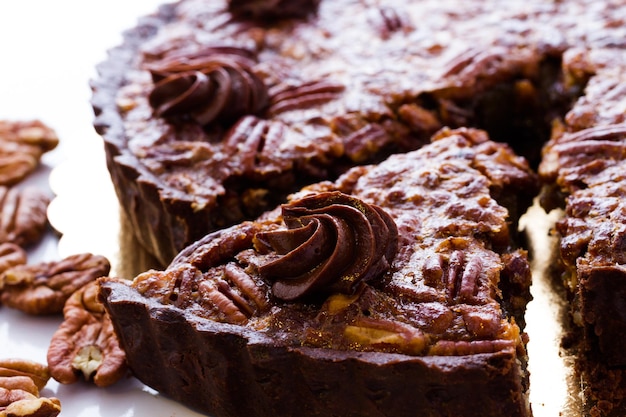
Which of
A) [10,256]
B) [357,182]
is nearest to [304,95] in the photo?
[357,182]

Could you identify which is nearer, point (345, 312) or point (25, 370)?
point (345, 312)

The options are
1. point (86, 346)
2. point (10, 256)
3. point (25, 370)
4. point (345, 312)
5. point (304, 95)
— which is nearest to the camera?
point (345, 312)

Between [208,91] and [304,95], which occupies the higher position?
[208,91]

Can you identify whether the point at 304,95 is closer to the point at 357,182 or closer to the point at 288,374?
the point at 357,182

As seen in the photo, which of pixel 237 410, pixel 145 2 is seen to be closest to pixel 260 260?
pixel 237 410

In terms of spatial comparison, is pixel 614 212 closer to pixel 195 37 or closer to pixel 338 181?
pixel 338 181

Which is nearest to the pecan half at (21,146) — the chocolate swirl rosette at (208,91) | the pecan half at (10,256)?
the pecan half at (10,256)

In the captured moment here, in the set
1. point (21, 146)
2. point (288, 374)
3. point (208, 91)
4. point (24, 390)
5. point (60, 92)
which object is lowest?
point (24, 390)
